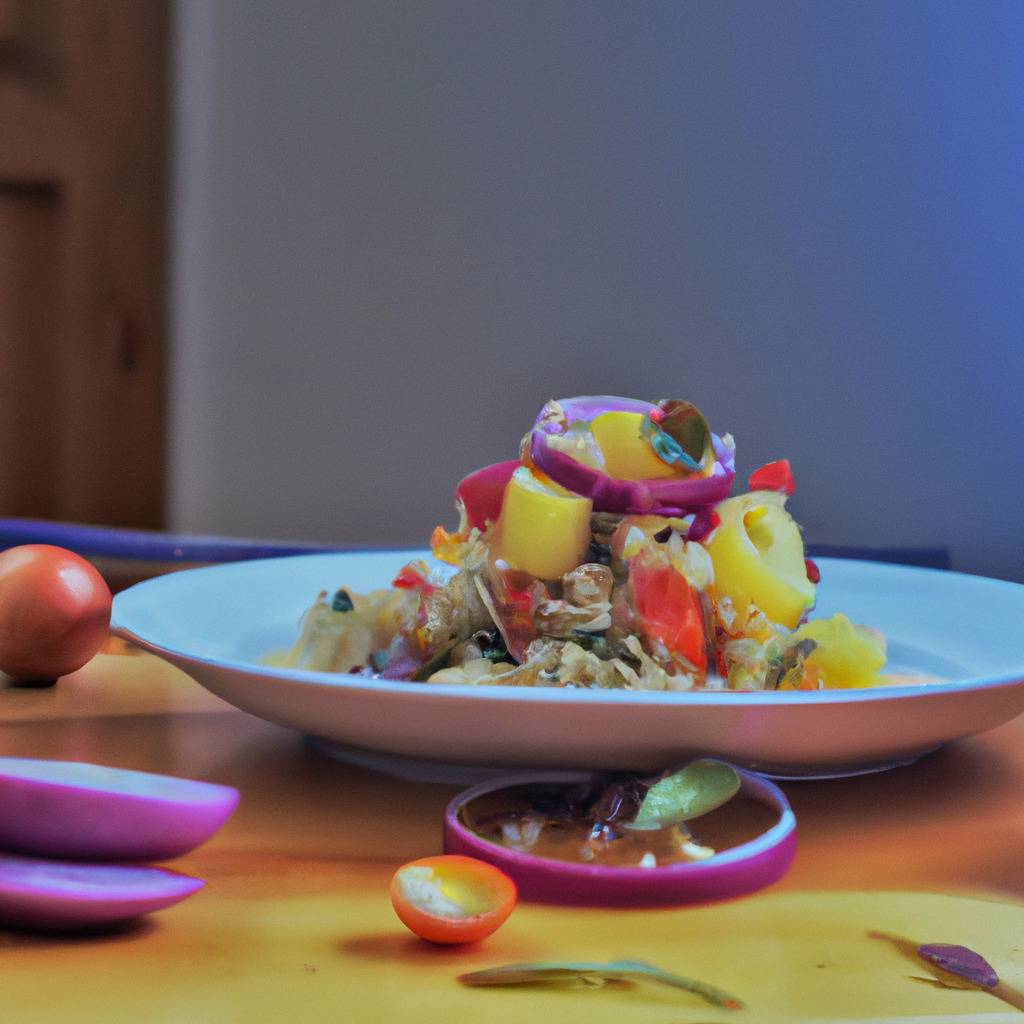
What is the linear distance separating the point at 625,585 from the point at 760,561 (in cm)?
8

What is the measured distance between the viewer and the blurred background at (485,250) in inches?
80.5

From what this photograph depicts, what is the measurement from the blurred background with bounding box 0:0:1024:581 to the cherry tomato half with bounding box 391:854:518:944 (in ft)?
5.73

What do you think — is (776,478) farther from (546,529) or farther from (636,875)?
(636,875)

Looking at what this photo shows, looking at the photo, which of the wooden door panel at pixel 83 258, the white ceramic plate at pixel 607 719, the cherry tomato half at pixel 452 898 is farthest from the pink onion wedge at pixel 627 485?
the wooden door panel at pixel 83 258

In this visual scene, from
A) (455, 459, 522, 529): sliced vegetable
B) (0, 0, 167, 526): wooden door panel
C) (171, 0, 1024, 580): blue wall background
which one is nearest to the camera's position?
(455, 459, 522, 529): sliced vegetable

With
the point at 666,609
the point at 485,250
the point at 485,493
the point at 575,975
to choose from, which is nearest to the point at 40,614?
the point at 485,493

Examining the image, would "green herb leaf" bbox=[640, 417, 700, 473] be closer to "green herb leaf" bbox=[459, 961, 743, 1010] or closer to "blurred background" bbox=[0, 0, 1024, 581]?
"green herb leaf" bbox=[459, 961, 743, 1010]

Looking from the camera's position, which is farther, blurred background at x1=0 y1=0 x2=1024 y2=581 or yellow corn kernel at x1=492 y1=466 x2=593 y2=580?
blurred background at x1=0 y1=0 x2=1024 y2=581

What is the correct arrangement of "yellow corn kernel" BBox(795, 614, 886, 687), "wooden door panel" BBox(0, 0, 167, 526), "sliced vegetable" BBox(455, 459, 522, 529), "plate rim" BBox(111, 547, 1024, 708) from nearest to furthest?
"plate rim" BBox(111, 547, 1024, 708)
"yellow corn kernel" BBox(795, 614, 886, 687)
"sliced vegetable" BBox(455, 459, 522, 529)
"wooden door panel" BBox(0, 0, 167, 526)

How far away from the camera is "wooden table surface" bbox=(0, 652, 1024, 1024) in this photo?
1.14ft

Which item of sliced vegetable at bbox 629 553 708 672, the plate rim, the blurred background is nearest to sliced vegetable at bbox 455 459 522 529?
sliced vegetable at bbox 629 553 708 672

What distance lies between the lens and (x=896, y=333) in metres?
2.08

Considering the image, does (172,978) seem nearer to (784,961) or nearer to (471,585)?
(784,961)

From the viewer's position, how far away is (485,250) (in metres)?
2.25
